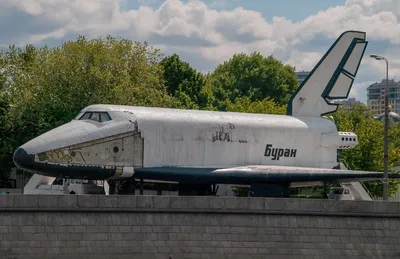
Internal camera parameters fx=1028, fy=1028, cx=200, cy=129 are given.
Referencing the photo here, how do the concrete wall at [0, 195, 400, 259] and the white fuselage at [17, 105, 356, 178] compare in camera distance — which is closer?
the concrete wall at [0, 195, 400, 259]

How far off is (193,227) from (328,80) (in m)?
14.5

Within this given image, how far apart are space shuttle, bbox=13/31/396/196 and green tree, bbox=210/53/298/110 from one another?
66123mm

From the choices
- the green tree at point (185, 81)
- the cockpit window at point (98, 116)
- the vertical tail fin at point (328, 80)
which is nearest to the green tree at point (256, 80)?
the green tree at point (185, 81)

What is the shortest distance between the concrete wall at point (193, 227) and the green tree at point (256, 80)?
7604cm

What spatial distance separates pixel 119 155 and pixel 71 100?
93.5ft

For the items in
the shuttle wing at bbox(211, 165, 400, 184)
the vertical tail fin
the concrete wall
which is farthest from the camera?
the vertical tail fin

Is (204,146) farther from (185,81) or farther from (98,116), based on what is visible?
(185,81)

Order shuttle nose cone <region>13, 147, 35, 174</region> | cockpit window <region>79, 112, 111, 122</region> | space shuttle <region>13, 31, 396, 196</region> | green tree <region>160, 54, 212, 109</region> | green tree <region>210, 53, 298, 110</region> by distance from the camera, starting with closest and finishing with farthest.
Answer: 1. shuttle nose cone <region>13, 147, 35, 174</region>
2. space shuttle <region>13, 31, 396, 196</region>
3. cockpit window <region>79, 112, 111, 122</region>
4. green tree <region>160, 54, 212, 109</region>
5. green tree <region>210, 53, 298, 110</region>

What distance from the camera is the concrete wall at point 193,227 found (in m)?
30.7

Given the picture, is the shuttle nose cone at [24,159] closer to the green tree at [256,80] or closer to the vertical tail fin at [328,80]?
the vertical tail fin at [328,80]

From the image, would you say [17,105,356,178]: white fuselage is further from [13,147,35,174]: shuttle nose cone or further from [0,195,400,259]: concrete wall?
[0,195,400,259]: concrete wall

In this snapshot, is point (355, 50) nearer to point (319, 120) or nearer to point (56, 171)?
point (319, 120)

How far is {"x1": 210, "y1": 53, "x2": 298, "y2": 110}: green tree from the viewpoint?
11400cm

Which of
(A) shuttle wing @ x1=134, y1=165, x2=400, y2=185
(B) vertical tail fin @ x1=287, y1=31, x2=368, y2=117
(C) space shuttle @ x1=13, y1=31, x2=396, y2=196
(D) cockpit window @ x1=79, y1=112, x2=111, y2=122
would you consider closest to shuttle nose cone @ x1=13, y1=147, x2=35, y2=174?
(C) space shuttle @ x1=13, y1=31, x2=396, y2=196
